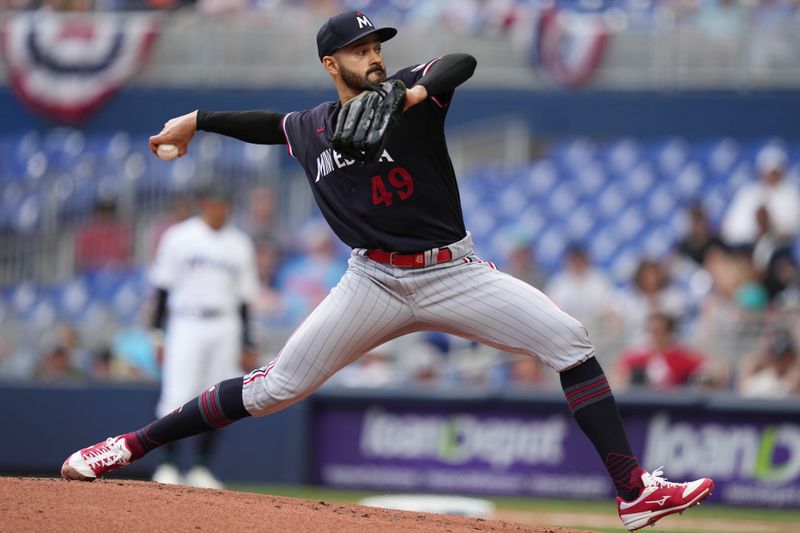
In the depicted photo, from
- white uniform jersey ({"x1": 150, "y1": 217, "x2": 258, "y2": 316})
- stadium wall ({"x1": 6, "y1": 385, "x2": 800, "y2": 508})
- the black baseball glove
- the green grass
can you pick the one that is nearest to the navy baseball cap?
the black baseball glove

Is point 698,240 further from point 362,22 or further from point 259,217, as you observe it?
point 362,22

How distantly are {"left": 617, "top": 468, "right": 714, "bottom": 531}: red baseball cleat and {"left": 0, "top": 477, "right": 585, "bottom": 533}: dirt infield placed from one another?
1.38ft

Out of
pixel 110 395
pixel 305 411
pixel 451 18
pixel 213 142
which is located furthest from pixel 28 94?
pixel 305 411

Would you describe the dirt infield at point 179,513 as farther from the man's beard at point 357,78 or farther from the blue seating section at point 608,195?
the blue seating section at point 608,195

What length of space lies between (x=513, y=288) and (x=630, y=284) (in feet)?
24.1

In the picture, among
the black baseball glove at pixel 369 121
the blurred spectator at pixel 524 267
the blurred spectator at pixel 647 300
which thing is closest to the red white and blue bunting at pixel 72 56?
the blurred spectator at pixel 524 267

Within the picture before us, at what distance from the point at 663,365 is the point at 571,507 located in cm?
144

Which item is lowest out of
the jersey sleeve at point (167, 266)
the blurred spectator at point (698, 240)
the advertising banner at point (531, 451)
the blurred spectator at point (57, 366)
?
the advertising banner at point (531, 451)

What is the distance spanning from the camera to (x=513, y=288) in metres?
4.71

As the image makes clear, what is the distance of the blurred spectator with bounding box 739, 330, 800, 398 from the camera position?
30.2 feet

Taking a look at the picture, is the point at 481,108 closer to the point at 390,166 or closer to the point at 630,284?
the point at 630,284

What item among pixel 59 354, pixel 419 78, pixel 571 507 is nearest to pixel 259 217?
pixel 59 354

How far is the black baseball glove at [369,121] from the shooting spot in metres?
4.17

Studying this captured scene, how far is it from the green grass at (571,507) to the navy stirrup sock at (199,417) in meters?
2.84
